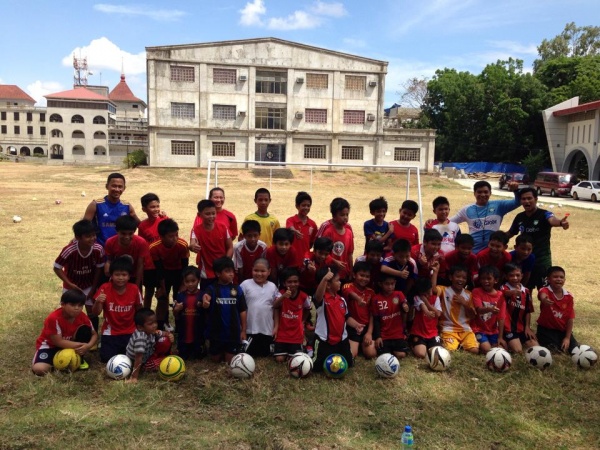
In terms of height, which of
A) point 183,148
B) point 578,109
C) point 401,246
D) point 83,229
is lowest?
point 401,246

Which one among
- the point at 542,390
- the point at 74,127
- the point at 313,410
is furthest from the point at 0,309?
the point at 74,127

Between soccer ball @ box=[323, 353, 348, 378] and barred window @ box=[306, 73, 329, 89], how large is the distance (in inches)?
1384

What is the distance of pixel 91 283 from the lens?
16.1 ft

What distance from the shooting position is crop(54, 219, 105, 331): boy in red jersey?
4.63 m

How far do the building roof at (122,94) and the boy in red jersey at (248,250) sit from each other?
74848mm

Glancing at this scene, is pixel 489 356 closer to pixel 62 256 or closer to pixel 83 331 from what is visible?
pixel 83 331

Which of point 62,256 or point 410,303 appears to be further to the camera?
point 410,303

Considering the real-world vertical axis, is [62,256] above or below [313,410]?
above

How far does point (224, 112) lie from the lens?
36.9 m

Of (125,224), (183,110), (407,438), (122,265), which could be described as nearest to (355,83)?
(183,110)

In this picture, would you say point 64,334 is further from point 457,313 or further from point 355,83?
point 355,83

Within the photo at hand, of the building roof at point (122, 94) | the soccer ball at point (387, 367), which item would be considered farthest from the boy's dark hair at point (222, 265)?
the building roof at point (122, 94)

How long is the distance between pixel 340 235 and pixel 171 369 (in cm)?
232

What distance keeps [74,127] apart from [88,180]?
1333 inches
